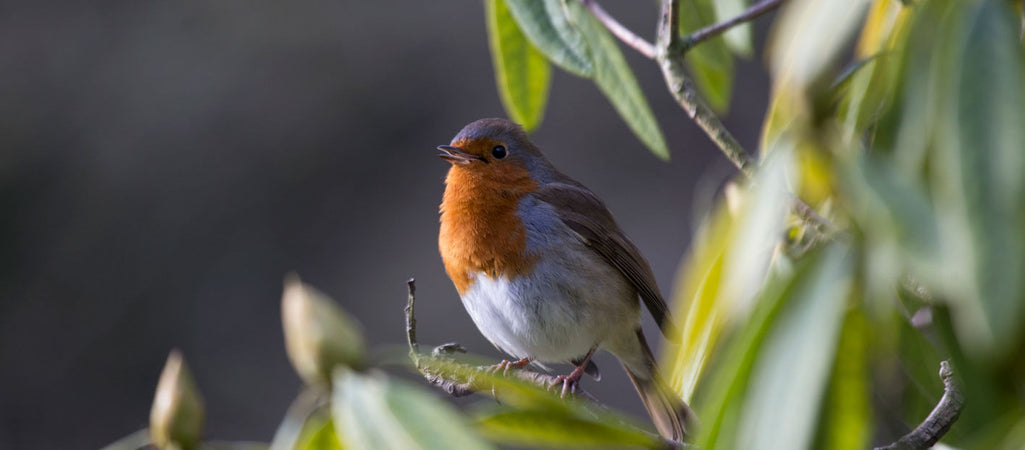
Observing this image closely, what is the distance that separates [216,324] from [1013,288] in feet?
17.5

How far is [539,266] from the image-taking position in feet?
8.10

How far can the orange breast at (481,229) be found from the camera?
244 cm

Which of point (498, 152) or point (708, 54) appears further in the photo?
point (498, 152)

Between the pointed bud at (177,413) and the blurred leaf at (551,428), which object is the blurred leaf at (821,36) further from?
the pointed bud at (177,413)

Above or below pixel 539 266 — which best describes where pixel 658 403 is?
below

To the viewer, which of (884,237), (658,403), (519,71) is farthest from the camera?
(658,403)

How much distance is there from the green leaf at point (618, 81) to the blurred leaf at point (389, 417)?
2.58 ft

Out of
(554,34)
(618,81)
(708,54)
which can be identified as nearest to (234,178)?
(708,54)

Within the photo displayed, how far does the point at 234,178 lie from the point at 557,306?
12.2 ft

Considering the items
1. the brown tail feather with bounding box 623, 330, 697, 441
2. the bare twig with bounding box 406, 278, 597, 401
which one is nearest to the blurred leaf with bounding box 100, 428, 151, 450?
the bare twig with bounding box 406, 278, 597, 401

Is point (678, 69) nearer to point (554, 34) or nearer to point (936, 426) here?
point (554, 34)

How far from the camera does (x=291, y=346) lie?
2.40ft

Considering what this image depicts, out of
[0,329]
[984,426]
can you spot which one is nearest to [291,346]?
[984,426]

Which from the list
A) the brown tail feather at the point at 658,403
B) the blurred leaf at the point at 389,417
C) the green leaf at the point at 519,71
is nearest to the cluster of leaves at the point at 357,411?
the blurred leaf at the point at 389,417
